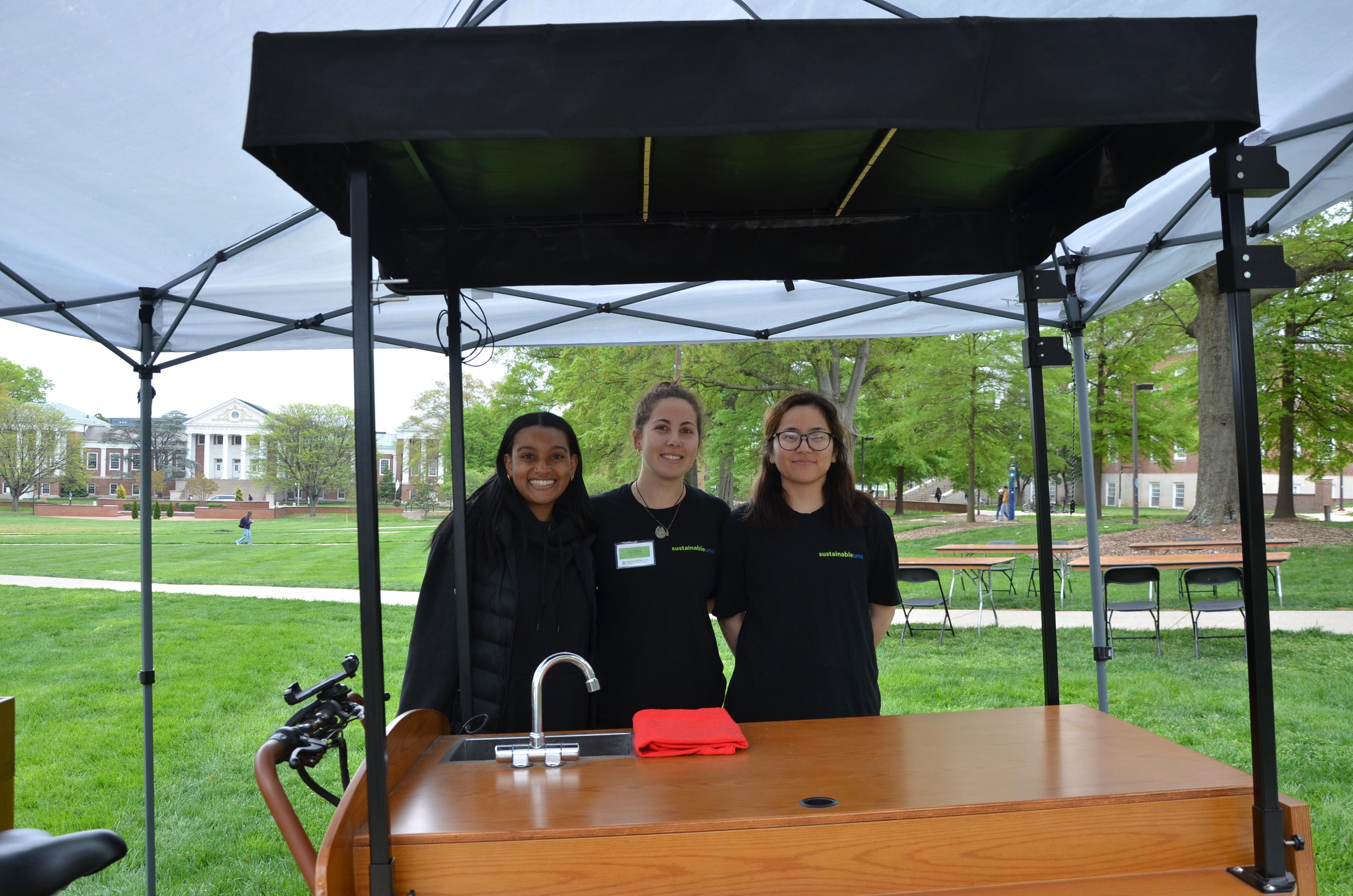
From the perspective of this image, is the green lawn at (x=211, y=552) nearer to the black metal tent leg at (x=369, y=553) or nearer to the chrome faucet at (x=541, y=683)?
the chrome faucet at (x=541, y=683)

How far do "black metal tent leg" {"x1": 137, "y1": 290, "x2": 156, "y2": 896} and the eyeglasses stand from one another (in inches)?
113

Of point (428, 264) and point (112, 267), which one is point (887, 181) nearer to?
point (428, 264)

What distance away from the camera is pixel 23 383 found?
38.2m

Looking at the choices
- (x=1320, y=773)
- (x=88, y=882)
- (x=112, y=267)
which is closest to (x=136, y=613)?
(x=88, y=882)

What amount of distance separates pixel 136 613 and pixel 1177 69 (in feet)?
54.8

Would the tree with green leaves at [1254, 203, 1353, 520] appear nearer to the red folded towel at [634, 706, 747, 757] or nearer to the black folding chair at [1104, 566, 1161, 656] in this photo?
the black folding chair at [1104, 566, 1161, 656]

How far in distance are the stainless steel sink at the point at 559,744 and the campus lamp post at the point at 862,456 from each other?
68.3 feet

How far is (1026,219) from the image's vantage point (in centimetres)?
290

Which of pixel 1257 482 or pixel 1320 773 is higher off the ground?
pixel 1257 482

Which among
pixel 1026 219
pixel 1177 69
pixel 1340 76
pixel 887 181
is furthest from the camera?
pixel 1340 76

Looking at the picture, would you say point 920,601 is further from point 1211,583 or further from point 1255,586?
point 1255,586

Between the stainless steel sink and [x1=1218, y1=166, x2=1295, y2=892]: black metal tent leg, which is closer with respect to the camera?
[x1=1218, y1=166, x2=1295, y2=892]: black metal tent leg

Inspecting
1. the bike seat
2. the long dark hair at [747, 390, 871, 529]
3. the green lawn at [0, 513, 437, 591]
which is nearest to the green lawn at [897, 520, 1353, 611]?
the green lawn at [0, 513, 437, 591]

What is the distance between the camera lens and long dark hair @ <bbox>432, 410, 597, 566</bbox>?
2992 mm
